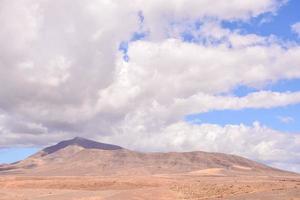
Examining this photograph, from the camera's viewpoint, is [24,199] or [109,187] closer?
[24,199]

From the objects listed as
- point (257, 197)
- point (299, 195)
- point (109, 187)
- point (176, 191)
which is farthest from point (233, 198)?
point (109, 187)

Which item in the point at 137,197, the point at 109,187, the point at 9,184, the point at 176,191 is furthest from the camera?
the point at 9,184

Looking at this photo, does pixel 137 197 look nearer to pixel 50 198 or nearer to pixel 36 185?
pixel 50 198

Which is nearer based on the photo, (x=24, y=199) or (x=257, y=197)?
(x=257, y=197)

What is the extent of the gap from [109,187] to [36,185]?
14.1 meters

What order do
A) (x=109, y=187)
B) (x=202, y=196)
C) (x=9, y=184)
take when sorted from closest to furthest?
1. (x=202, y=196)
2. (x=109, y=187)
3. (x=9, y=184)

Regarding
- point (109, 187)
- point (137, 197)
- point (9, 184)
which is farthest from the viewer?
point (9, 184)

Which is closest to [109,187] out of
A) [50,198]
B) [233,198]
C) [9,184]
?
[9,184]

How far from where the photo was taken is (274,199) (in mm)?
57969

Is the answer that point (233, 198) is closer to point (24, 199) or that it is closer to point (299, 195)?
point (299, 195)

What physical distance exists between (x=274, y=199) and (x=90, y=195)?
25.4m

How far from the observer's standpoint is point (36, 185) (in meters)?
96.9

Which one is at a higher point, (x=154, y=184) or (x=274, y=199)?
(x=154, y=184)

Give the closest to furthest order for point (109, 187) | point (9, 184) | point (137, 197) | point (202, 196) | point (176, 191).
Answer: point (137, 197) < point (202, 196) < point (176, 191) < point (109, 187) < point (9, 184)
